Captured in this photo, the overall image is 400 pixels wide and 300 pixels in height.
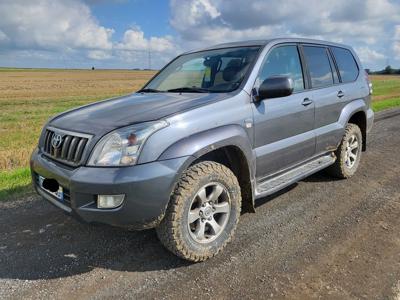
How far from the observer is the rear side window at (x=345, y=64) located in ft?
17.6

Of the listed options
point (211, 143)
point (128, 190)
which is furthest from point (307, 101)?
point (128, 190)

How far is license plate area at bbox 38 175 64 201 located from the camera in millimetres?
3184

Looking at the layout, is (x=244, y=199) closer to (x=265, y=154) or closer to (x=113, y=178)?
(x=265, y=154)

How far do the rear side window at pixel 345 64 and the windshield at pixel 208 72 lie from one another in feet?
6.04

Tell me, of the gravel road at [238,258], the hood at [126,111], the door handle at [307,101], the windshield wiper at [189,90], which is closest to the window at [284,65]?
the door handle at [307,101]

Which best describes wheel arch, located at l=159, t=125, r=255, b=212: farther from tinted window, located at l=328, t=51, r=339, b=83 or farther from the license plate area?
tinted window, located at l=328, t=51, r=339, b=83

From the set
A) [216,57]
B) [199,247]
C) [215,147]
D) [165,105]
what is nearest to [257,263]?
[199,247]

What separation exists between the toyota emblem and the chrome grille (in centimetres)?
2

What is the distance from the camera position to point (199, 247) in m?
3.30

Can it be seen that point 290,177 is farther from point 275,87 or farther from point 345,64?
point 345,64

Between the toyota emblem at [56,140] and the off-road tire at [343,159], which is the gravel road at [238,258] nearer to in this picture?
the off-road tire at [343,159]

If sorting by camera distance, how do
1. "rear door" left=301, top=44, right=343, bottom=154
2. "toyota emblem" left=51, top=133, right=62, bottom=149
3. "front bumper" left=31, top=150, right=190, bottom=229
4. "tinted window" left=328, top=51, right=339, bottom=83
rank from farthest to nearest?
"tinted window" left=328, top=51, right=339, bottom=83 → "rear door" left=301, top=44, right=343, bottom=154 → "toyota emblem" left=51, top=133, right=62, bottom=149 → "front bumper" left=31, top=150, right=190, bottom=229

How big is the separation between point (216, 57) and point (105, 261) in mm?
2478

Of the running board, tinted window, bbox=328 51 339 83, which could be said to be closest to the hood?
the running board
